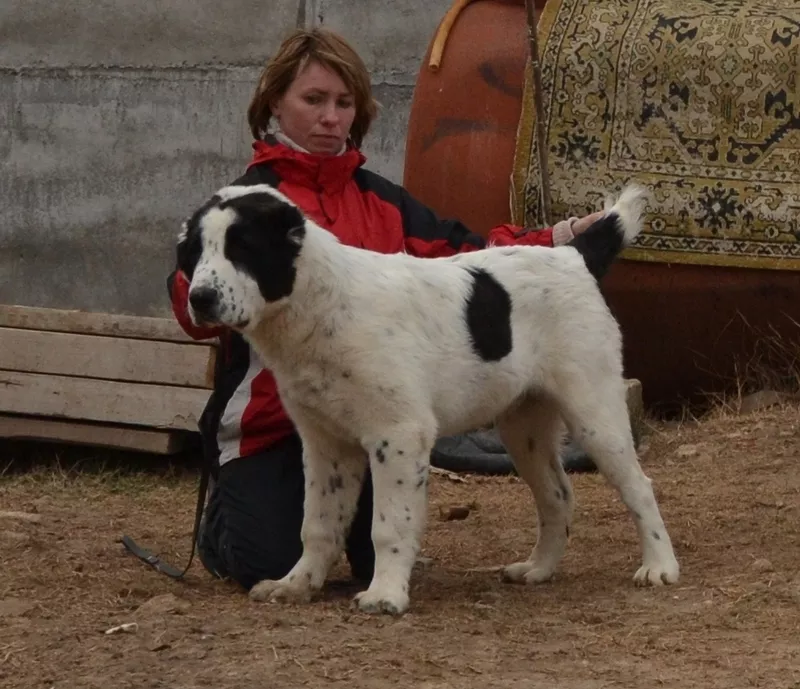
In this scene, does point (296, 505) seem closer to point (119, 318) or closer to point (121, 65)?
point (119, 318)

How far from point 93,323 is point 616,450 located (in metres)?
3.06

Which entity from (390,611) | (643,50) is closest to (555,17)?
(643,50)

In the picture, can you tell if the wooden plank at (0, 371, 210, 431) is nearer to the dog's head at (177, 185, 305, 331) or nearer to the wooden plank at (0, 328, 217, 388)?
the wooden plank at (0, 328, 217, 388)

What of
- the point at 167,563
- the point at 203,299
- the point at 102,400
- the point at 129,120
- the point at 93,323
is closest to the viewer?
the point at 203,299

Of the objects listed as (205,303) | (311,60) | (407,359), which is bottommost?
(407,359)

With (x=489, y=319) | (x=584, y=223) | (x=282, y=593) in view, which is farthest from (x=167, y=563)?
(x=584, y=223)

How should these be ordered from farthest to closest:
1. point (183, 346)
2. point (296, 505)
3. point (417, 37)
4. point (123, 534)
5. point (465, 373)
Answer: point (417, 37)
point (183, 346)
point (123, 534)
point (296, 505)
point (465, 373)

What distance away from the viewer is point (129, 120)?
8.34 m

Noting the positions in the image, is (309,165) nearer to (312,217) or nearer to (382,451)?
(312,217)

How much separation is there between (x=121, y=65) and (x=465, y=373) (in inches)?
191

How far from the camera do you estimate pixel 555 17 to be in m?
6.79

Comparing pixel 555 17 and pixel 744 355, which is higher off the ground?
pixel 555 17

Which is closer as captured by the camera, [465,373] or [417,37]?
[465,373]

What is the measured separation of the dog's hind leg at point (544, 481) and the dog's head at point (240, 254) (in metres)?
0.96
